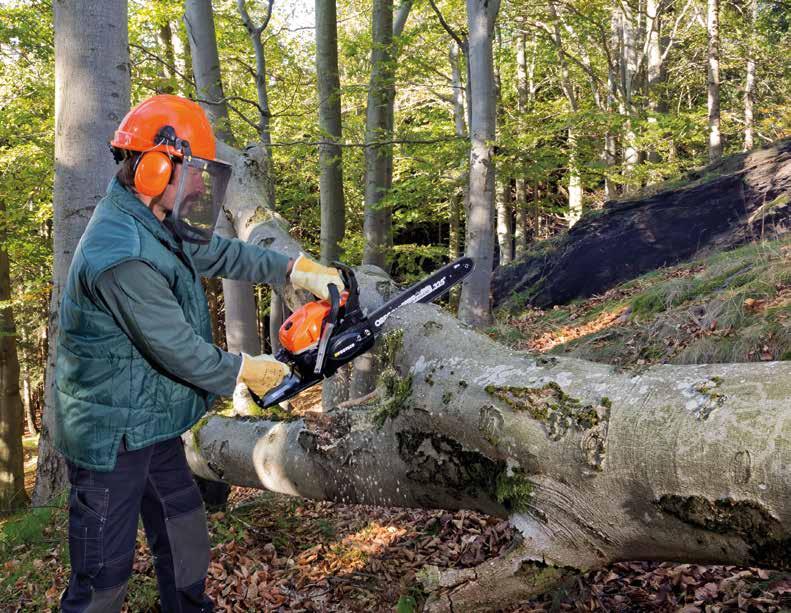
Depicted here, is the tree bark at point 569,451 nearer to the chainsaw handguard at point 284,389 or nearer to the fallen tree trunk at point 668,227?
the chainsaw handguard at point 284,389

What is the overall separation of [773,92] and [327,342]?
61.9 feet

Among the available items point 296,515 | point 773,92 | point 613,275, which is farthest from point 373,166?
point 773,92

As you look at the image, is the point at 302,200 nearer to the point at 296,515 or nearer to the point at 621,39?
the point at 621,39

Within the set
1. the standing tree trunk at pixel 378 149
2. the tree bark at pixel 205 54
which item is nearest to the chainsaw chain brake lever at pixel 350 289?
the tree bark at pixel 205 54

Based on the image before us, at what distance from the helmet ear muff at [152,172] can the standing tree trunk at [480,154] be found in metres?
4.36

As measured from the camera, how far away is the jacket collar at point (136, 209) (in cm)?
225

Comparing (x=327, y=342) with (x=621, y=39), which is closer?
(x=327, y=342)

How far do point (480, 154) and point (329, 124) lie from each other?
2.49m

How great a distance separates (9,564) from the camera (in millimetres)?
3463

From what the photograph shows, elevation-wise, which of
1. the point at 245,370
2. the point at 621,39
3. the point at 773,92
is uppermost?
the point at 621,39

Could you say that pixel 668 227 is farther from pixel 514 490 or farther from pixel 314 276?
pixel 514 490

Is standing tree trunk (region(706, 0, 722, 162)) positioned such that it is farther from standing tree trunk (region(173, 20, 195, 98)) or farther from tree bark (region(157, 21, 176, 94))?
tree bark (region(157, 21, 176, 94))

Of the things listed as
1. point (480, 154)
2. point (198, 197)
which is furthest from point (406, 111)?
point (198, 197)

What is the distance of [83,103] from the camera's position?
3756 millimetres
